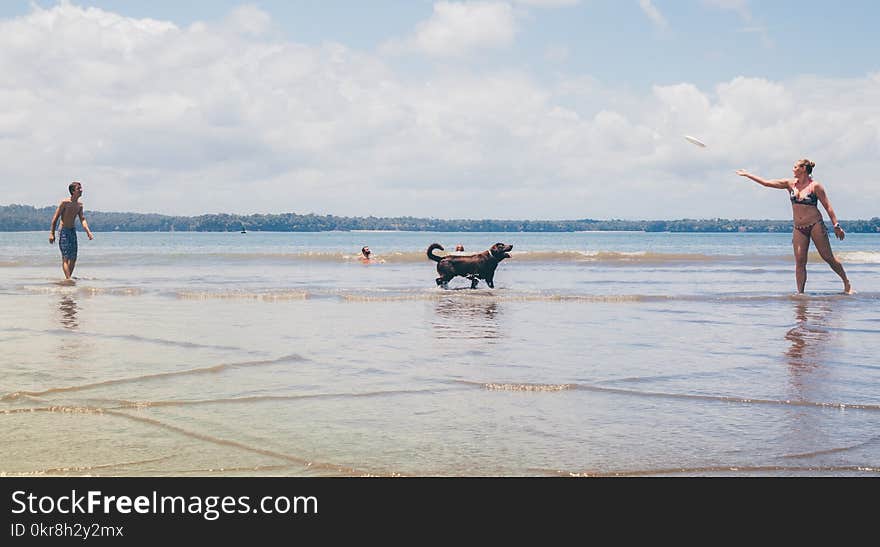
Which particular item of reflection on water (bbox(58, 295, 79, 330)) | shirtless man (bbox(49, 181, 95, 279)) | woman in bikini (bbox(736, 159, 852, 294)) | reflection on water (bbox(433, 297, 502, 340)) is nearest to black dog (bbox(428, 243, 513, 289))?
reflection on water (bbox(433, 297, 502, 340))

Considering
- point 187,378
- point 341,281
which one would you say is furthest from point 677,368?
point 341,281

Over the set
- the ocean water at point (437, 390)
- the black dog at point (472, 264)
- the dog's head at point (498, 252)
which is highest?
the dog's head at point (498, 252)

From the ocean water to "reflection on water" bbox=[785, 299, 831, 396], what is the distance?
4cm

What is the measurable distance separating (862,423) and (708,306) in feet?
29.0

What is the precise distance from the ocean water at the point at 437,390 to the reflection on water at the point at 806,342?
0.04 meters

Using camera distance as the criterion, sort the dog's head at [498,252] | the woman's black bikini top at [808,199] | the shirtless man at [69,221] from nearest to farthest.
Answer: the woman's black bikini top at [808,199], the dog's head at [498,252], the shirtless man at [69,221]

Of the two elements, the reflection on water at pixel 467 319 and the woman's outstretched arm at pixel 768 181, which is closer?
the reflection on water at pixel 467 319

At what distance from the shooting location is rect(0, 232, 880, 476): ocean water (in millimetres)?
4824

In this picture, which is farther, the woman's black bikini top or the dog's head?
the dog's head

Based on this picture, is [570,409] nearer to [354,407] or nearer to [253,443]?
[354,407]

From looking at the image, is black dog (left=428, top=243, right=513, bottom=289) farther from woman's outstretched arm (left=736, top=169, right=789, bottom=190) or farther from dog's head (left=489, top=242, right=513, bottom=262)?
woman's outstretched arm (left=736, top=169, right=789, bottom=190)

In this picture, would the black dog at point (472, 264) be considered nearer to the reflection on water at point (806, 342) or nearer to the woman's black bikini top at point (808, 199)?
the woman's black bikini top at point (808, 199)

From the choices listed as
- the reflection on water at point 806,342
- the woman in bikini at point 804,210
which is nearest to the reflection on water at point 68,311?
the reflection on water at point 806,342

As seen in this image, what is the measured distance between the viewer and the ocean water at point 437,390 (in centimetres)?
482
